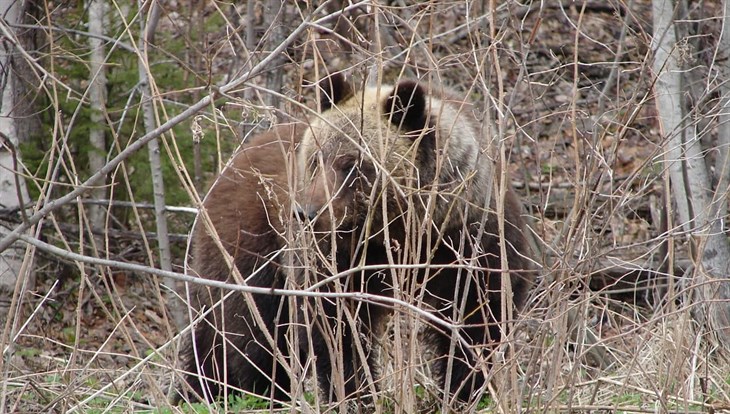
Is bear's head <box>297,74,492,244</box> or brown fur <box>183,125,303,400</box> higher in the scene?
bear's head <box>297,74,492,244</box>

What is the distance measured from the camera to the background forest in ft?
13.0

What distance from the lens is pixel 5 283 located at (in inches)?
297

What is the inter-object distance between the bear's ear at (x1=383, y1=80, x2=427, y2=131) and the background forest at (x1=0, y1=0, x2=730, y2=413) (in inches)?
8.2

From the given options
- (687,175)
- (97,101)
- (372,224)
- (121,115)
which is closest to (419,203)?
(372,224)

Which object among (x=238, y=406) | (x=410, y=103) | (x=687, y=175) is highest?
(x=410, y=103)

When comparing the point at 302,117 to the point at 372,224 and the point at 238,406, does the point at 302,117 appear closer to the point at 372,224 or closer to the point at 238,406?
the point at 372,224

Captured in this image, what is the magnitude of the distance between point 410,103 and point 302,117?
1124mm

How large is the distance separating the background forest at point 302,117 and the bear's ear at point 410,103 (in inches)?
8.2

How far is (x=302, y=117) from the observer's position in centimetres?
581

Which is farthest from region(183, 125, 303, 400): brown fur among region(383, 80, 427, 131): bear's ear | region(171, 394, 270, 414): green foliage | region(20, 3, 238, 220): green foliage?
region(20, 3, 238, 220): green foliage

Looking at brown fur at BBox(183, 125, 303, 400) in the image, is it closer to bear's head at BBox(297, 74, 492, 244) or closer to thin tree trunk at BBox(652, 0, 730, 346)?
bear's head at BBox(297, 74, 492, 244)

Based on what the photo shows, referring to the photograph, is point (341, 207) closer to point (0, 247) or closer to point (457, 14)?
point (0, 247)

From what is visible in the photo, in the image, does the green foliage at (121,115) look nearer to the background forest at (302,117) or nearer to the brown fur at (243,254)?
the background forest at (302,117)

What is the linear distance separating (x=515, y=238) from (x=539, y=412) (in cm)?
164
